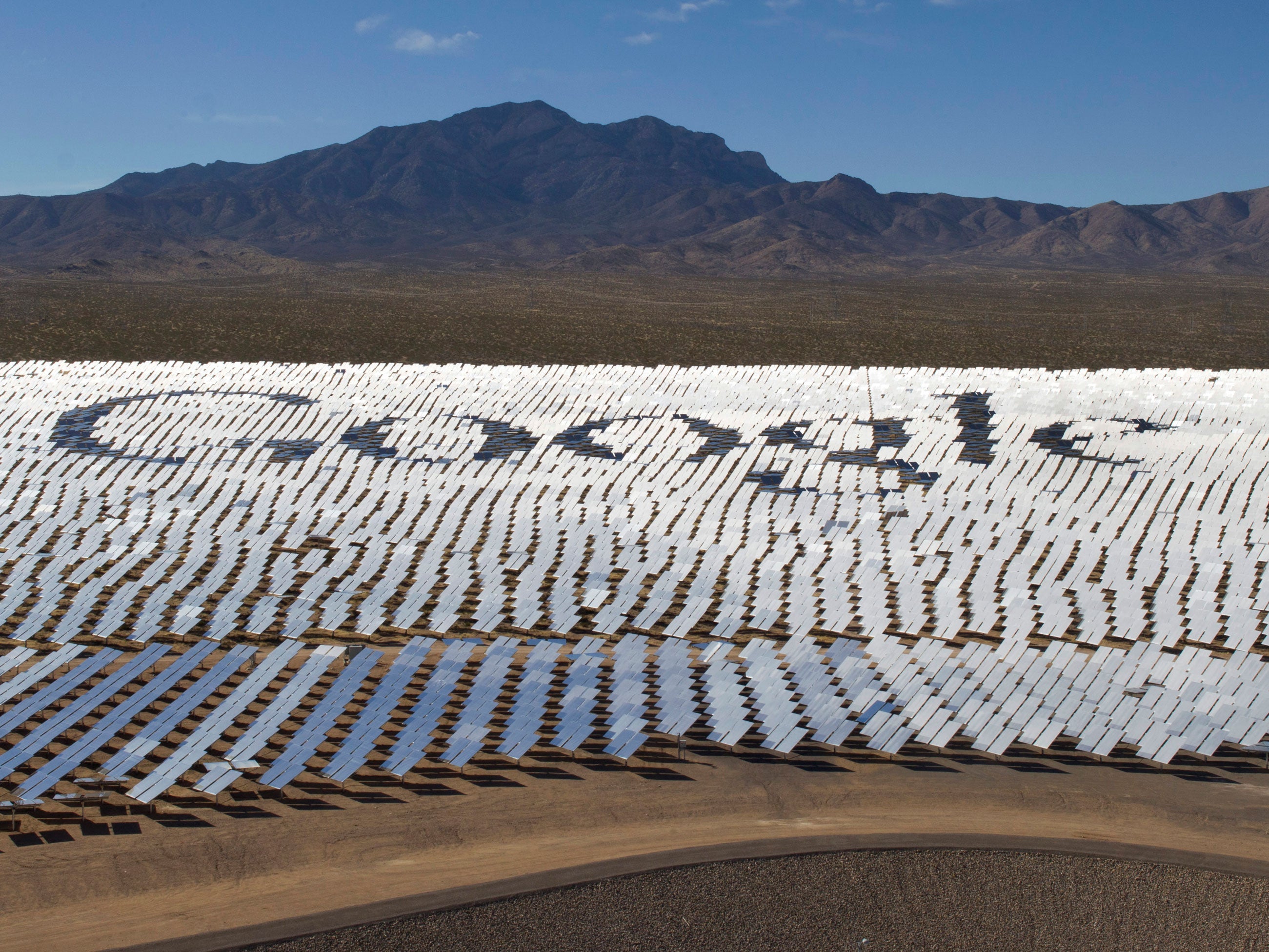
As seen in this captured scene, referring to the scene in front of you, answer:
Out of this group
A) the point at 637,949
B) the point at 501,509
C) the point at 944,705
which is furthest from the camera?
the point at 501,509

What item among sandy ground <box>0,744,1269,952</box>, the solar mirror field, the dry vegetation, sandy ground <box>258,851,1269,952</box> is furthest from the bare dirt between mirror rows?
the dry vegetation

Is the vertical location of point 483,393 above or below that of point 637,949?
above

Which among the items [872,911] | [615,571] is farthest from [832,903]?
[615,571]

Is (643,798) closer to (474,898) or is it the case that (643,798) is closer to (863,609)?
(474,898)

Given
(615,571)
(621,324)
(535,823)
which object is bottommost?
(535,823)

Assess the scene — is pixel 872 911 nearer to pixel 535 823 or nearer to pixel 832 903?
pixel 832 903

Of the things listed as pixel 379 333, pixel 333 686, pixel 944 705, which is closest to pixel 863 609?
pixel 944 705
